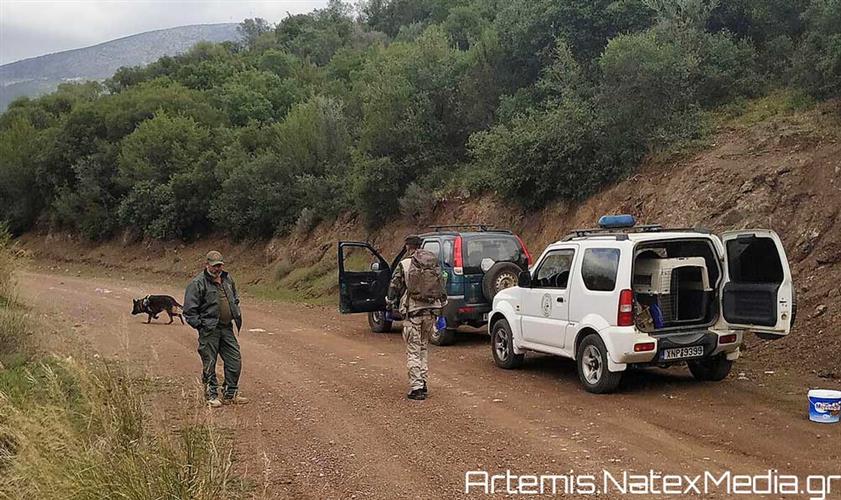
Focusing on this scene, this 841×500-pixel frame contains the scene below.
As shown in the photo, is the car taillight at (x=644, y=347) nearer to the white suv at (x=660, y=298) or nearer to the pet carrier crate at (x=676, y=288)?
the white suv at (x=660, y=298)

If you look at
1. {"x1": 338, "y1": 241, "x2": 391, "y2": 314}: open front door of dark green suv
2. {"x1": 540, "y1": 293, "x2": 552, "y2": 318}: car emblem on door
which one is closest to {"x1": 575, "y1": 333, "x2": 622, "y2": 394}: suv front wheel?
{"x1": 540, "y1": 293, "x2": 552, "y2": 318}: car emblem on door

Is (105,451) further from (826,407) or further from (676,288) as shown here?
(676,288)

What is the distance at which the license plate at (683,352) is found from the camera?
8.60 m

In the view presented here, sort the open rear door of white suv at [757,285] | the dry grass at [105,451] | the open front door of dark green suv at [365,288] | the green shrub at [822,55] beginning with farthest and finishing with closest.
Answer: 1. the green shrub at [822,55]
2. the open front door of dark green suv at [365,288]
3. the open rear door of white suv at [757,285]
4. the dry grass at [105,451]

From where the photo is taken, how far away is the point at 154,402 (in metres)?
6.26

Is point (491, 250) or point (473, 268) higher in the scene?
point (491, 250)

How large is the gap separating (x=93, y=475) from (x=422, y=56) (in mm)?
23400

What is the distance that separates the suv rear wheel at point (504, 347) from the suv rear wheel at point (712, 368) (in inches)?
92.1

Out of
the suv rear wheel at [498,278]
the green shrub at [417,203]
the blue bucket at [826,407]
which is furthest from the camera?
the green shrub at [417,203]

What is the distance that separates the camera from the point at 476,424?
7852 millimetres

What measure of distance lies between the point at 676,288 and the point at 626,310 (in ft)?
3.44

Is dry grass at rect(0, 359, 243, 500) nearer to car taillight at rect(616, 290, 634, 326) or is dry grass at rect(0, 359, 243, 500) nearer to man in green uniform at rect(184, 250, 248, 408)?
man in green uniform at rect(184, 250, 248, 408)

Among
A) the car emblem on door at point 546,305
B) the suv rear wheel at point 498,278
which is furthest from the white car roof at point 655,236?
the suv rear wheel at point 498,278

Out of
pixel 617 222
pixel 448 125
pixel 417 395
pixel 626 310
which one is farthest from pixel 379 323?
pixel 448 125
